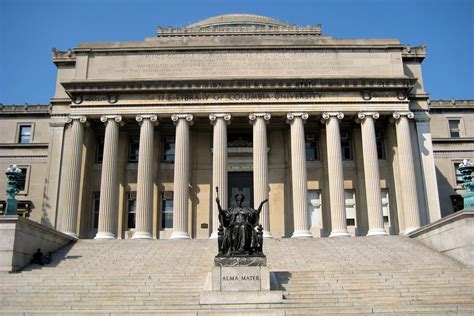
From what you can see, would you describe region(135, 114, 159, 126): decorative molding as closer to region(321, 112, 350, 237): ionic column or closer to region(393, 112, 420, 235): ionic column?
region(321, 112, 350, 237): ionic column

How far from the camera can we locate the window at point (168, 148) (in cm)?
3841

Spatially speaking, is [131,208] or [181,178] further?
[131,208]

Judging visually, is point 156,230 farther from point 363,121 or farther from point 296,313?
point 296,313

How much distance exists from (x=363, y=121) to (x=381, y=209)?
250 inches

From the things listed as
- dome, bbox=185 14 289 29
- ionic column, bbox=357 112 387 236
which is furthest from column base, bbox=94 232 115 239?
dome, bbox=185 14 289 29

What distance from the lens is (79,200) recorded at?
1377 inches

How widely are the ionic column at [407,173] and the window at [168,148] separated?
16640 millimetres

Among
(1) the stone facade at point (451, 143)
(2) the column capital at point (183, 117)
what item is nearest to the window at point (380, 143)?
(1) the stone facade at point (451, 143)

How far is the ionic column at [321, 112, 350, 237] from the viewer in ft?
109

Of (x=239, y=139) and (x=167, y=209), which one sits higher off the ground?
(x=239, y=139)

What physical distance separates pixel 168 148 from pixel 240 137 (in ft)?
18.6

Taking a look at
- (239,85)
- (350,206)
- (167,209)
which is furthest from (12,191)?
(350,206)

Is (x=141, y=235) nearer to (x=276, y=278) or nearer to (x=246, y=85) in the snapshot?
(x=246, y=85)

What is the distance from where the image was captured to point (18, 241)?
2383 cm
